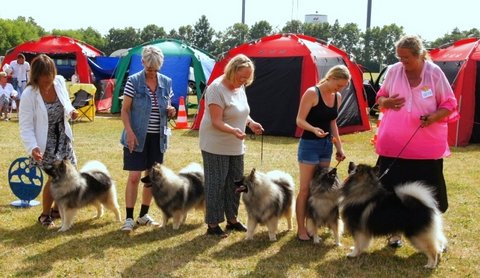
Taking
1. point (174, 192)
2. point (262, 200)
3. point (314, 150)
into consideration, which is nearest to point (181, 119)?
point (174, 192)

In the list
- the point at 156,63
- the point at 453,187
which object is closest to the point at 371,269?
the point at 156,63

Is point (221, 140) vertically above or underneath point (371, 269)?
above

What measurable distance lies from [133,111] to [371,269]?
7.50ft

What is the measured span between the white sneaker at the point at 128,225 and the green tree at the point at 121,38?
72.5 meters

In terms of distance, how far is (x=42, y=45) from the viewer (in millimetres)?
16422

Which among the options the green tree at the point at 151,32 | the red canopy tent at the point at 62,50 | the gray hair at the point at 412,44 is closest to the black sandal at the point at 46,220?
the gray hair at the point at 412,44

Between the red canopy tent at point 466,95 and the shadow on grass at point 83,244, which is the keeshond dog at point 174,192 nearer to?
the shadow on grass at point 83,244

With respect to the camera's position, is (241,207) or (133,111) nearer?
(133,111)

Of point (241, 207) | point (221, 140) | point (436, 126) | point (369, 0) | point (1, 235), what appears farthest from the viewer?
point (369, 0)

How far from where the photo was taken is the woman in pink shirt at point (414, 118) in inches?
140

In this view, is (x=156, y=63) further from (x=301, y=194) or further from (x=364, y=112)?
(x=364, y=112)

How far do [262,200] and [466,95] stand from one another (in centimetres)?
681

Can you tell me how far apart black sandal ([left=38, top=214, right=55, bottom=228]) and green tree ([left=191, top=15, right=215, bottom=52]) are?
71.6 metres

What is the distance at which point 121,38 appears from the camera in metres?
75.6
